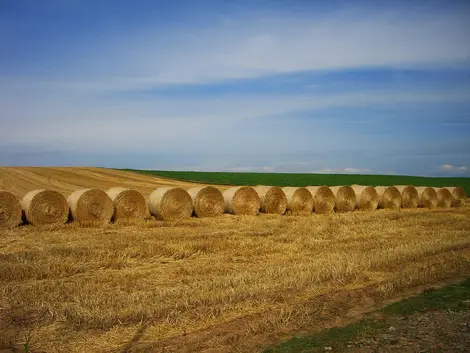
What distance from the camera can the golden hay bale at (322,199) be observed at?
66.2 feet

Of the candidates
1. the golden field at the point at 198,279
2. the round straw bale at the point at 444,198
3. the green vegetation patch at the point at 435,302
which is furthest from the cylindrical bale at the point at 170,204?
the round straw bale at the point at 444,198

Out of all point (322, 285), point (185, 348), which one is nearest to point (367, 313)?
point (322, 285)

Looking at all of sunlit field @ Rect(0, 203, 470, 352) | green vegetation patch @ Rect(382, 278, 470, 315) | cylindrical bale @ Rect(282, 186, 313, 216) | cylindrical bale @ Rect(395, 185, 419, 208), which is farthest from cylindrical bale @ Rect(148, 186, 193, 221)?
cylindrical bale @ Rect(395, 185, 419, 208)

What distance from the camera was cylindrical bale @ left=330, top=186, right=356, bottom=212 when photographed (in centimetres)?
2103

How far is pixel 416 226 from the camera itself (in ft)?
50.7

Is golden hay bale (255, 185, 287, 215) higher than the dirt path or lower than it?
higher

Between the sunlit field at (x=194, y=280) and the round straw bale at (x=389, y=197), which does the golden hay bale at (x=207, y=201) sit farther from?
the round straw bale at (x=389, y=197)

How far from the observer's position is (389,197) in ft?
74.8

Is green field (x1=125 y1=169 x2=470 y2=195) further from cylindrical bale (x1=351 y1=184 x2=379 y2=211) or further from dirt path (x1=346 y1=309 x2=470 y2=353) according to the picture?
dirt path (x1=346 y1=309 x2=470 y2=353)

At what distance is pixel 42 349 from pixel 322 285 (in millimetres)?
4156

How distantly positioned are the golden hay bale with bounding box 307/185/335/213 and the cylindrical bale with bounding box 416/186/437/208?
6269mm

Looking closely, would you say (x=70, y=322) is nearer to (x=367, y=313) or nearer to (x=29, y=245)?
(x=367, y=313)

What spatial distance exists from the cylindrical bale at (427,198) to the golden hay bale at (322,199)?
6269 millimetres

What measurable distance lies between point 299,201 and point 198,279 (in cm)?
1207
